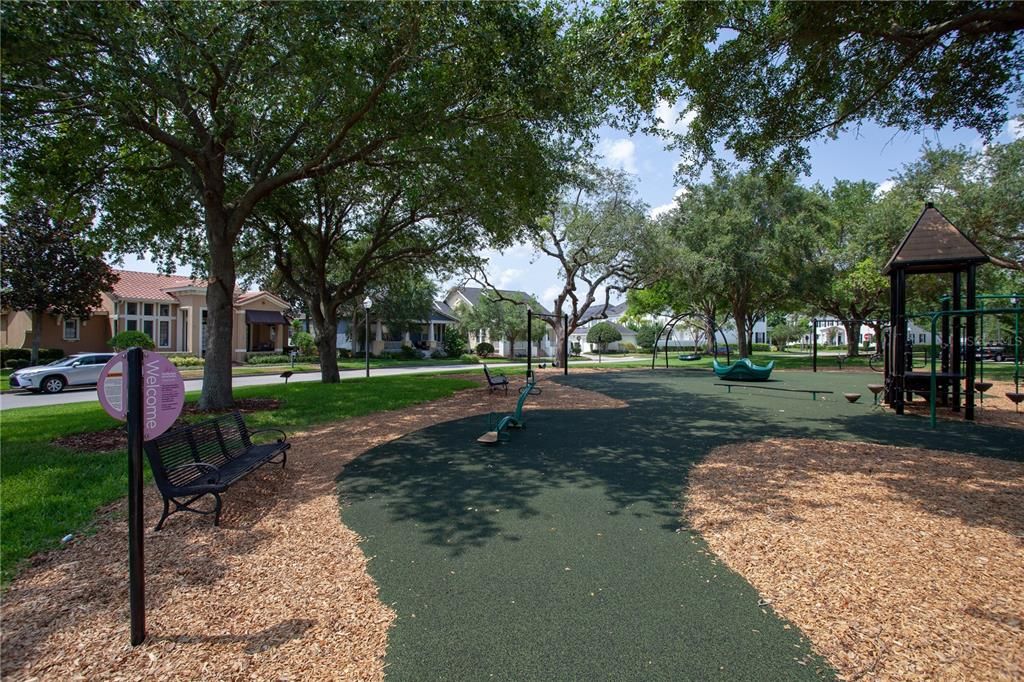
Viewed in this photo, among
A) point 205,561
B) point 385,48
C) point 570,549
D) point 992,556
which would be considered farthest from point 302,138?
point 992,556

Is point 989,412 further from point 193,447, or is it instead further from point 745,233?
point 745,233

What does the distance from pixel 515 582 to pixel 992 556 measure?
3960 millimetres

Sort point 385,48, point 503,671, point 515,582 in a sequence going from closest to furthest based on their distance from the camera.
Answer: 1. point 503,671
2. point 515,582
3. point 385,48

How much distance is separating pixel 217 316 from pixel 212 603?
10.2 m

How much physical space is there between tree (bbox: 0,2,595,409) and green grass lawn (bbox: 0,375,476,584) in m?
2.48

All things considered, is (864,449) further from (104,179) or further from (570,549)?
(104,179)

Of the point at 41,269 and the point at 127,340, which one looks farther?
the point at 127,340

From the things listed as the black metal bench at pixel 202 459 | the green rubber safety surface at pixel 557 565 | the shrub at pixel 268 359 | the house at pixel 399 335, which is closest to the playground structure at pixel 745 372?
the green rubber safety surface at pixel 557 565

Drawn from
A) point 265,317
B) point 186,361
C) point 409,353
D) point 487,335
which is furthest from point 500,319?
point 186,361

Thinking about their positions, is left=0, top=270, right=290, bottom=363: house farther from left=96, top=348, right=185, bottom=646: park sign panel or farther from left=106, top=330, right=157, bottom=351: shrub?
left=96, top=348, right=185, bottom=646: park sign panel

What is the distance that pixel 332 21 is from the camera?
8336mm

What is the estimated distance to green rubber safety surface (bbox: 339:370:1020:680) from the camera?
2971 mm

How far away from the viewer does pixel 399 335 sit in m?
49.0

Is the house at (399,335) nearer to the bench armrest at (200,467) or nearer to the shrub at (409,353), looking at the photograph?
the shrub at (409,353)
